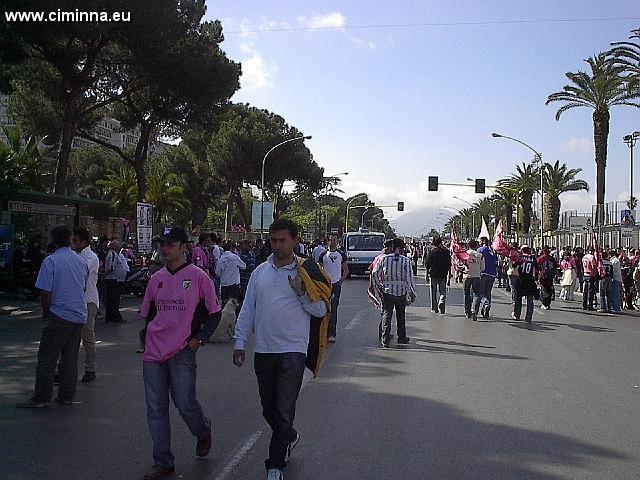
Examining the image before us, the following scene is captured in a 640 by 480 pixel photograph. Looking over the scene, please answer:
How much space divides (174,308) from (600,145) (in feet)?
118

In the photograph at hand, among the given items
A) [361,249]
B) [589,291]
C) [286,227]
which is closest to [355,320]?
[589,291]

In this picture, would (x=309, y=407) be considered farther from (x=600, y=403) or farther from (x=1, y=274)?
(x=1, y=274)

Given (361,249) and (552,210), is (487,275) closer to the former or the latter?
(361,249)

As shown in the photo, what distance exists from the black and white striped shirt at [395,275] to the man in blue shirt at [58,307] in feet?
19.1

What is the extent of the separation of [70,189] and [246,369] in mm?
71303

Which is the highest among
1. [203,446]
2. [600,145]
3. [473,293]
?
[600,145]

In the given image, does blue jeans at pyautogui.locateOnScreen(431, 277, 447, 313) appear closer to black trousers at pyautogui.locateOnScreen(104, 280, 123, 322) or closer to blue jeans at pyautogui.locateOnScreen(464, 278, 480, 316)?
blue jeans at pyautogui.locateOnScreen(464, 278, 480, 316)

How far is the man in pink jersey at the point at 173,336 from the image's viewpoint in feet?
18.8

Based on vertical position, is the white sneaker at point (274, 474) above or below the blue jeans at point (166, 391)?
below

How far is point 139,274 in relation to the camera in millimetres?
22422

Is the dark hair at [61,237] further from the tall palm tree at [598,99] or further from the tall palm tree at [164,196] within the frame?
the tall palm tree at [164,196]

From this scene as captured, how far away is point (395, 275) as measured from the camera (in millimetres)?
12812

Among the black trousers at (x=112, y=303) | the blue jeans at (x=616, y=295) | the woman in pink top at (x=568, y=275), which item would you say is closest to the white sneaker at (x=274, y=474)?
the black trousers at (x=112, y=303)

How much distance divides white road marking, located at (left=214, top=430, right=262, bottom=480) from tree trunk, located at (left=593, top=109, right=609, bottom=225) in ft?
113
